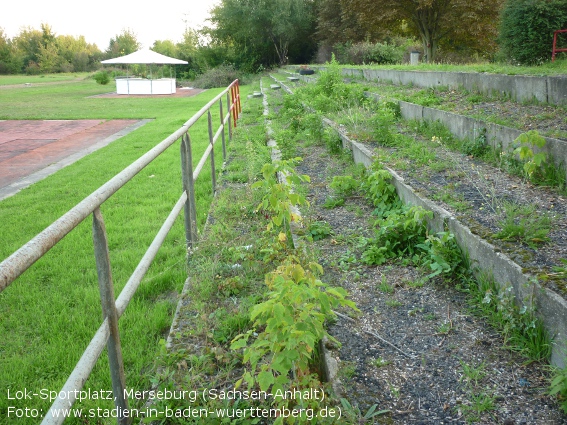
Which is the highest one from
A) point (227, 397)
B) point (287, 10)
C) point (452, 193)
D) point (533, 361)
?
point (287, 10)

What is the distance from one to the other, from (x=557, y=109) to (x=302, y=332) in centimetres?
392

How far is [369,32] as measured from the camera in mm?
26188

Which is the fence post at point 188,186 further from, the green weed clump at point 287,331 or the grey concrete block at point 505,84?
the grey concrete block at point 505,84

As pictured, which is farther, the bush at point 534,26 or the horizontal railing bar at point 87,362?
the bush at point 534,26

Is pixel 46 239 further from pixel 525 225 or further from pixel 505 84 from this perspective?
pixel 505 84

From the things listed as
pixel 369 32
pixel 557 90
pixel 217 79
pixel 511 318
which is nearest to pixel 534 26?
pixel 557 90

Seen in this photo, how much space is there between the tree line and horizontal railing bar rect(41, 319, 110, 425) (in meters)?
11.8

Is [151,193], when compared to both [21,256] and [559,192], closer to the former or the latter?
[559,192]

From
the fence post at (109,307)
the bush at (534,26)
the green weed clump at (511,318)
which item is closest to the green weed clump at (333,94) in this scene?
the bush at (534,26)

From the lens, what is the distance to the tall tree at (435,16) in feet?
70.4

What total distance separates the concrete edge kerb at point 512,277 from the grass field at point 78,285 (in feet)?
5.97

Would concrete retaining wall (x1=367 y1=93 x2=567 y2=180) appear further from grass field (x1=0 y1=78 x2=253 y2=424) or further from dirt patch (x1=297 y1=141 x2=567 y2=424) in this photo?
grass field (x1=0 y1=78 x2=253 y2=424)

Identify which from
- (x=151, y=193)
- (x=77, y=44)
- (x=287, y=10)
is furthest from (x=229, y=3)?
(x=77, y=44)

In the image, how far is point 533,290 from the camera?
90.0 inches
